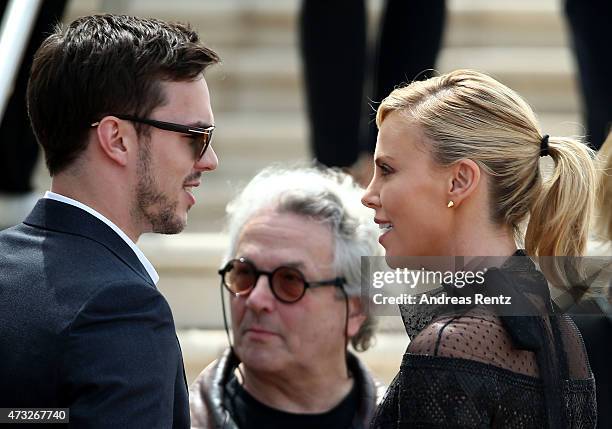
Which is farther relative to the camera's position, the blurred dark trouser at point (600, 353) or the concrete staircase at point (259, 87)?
the concrete staircase at point (259, 87)

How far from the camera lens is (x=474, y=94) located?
1.99 metres

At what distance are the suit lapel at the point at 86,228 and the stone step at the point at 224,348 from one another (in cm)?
150

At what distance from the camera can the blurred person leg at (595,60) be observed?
3490 mm

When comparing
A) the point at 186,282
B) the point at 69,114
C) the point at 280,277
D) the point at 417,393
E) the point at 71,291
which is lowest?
the point at 186,282

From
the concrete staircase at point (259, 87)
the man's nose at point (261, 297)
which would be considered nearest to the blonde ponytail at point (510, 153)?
the man's nose at point (261, 297)

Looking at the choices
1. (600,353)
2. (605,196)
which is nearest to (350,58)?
(605,196)

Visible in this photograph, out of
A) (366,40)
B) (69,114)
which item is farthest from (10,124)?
(69,114)

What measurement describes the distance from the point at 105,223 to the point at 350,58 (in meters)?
2.01

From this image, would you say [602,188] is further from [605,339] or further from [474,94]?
[474,94]

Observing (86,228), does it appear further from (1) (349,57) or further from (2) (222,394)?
(1) (349,57)

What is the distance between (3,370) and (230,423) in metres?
1.04

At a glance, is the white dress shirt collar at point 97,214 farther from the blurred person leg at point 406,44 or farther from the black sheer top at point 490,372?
the blurred person leg at point 406,44

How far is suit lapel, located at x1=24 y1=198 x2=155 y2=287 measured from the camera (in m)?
1.86

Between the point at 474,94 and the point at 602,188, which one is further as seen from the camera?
the point at 602,188
